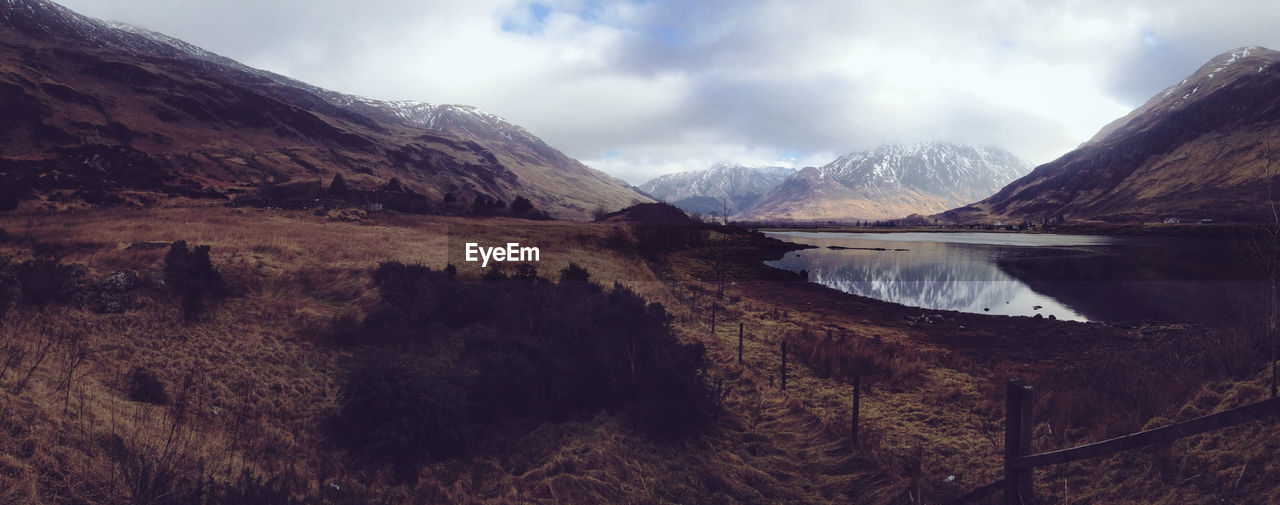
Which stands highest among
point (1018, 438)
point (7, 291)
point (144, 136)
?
point (144, 136)

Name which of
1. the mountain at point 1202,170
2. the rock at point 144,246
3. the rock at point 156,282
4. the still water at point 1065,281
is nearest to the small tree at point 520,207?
the still water at point 1065,281

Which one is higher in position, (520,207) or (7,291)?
(520,207)

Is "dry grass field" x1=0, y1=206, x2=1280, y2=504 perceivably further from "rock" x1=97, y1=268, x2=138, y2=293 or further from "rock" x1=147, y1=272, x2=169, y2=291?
"rock" x1=97, y1=268, x2=138, y2=293

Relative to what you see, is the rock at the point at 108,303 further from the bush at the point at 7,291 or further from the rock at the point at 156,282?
the bush at the point at 7,291

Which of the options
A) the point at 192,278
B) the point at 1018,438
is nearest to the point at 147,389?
the point at 192,278

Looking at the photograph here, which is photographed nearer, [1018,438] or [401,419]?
[1018,438]

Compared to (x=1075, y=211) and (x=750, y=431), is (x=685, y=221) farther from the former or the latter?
(x=1075, y=211)

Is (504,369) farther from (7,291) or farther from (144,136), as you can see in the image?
(144,136)
